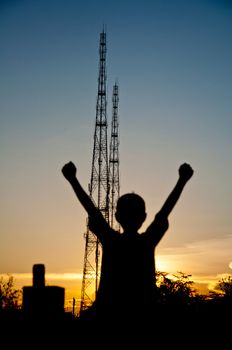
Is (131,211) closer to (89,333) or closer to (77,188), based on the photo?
(77,188)

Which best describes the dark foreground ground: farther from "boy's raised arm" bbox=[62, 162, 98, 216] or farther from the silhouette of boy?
"boy's raised arm" bbox=[62, 162, 98, 216]

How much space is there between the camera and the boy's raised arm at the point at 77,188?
2791mm

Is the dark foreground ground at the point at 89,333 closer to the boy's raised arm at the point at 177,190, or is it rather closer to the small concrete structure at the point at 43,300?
the small concrete structure at the point at 43,300

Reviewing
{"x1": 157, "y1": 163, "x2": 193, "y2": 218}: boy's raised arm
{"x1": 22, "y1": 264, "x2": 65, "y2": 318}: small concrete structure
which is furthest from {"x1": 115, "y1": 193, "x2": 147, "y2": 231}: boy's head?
{"x1": 22, "y1": 264, "x2": 65, "y2": 318}: small concrete structure

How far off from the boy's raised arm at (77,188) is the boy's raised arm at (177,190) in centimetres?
46

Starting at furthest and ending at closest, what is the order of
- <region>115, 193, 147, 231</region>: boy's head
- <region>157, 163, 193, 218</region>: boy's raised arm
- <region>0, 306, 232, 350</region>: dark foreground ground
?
<region>157, 163, 193, 218</region>: boy's raised arm < <region>115, 193, 147, 231</region>: boy's head < <region>0, 306, 232, 350</region>: dark foreground ground

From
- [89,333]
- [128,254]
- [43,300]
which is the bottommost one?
[89,333]

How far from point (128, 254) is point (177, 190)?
0.55 m

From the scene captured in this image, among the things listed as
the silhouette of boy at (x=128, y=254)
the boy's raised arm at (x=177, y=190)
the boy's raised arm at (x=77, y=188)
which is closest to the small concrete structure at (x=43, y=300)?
the silhouette of boy at (x=128, y=254)

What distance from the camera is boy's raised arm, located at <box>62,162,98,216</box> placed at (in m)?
2.79

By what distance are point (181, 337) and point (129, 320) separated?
38.2 inches

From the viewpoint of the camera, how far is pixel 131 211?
2711 mm

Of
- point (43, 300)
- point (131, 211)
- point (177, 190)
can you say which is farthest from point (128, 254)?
point (43, 300)

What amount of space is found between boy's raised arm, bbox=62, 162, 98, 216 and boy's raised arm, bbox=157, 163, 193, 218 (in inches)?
18.2
